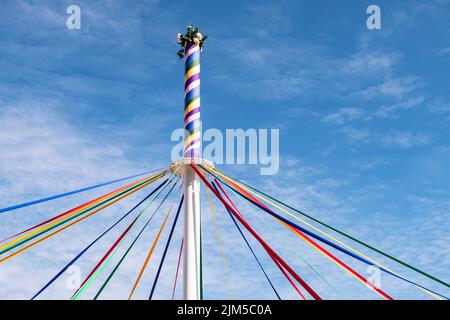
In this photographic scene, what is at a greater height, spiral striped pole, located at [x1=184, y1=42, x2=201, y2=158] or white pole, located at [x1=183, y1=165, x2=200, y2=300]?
spiral striped pole, located at [x1=184, y1=42, x2=201, y2=158]

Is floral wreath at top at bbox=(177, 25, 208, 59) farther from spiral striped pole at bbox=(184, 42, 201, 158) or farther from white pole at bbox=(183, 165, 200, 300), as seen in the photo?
white pole at bbox=(183, 165, 200, 300)

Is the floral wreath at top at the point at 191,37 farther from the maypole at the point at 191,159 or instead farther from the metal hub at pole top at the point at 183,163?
the metal hub at pole top at the point at 183,163

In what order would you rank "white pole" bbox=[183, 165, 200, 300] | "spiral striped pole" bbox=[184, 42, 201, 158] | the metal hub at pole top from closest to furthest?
"white pole" bbox=[183, 165, 200, 300], the metal hub at pole top, "spiral striped pole" bbox=[184, 42, 201, 158]

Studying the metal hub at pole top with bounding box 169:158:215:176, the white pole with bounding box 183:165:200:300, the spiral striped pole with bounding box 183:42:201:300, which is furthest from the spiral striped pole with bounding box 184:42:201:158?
the white pole with bounding box 183:165:200:300

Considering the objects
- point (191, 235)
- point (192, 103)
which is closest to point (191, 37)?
point (192, 103)

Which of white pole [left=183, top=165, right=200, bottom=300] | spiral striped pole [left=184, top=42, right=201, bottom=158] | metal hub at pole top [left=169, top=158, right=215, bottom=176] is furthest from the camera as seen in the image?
spiral striped pole [left=184, top=42, right=201, bottom=158]

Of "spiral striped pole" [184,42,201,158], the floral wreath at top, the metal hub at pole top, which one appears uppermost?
the floral wreath at top

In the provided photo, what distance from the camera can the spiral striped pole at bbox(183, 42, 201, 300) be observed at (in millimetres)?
11320

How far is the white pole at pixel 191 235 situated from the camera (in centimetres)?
1127

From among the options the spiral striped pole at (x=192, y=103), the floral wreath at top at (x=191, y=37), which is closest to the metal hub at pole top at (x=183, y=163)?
the spiral striped pole at (x=192, y=103)
